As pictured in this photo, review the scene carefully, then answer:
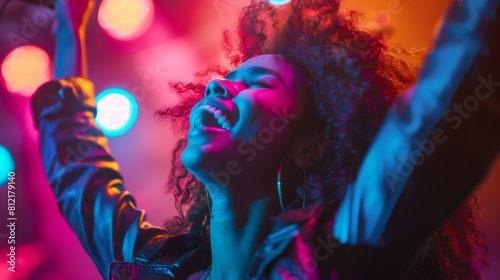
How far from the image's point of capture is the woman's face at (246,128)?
1.74m

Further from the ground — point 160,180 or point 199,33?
point 199,33

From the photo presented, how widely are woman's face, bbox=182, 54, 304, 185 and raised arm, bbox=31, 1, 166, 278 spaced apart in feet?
1.92

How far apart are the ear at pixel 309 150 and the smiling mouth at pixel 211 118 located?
10.1 inches

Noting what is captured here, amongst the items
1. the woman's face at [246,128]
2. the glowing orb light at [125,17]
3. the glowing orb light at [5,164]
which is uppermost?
→ the glowing orb light at [125,17]

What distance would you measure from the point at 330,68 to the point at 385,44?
235mm

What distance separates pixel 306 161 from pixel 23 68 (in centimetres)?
168

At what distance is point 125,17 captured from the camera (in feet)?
8.43

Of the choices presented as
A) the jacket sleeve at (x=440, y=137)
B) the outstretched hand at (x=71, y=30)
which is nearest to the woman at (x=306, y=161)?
the jacket sleeve at (x=440, y=137)

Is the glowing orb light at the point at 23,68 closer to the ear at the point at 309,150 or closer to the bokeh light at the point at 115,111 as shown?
the bokeh light at the point at 115,111

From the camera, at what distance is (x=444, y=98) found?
4.50ft

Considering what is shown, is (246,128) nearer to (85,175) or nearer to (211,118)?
(211,118)

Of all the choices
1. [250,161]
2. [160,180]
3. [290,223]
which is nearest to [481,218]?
[290,223]

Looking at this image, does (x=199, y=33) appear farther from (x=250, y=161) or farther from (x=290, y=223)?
(x=290, y=223)

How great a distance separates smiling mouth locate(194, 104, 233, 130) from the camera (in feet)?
5.78
